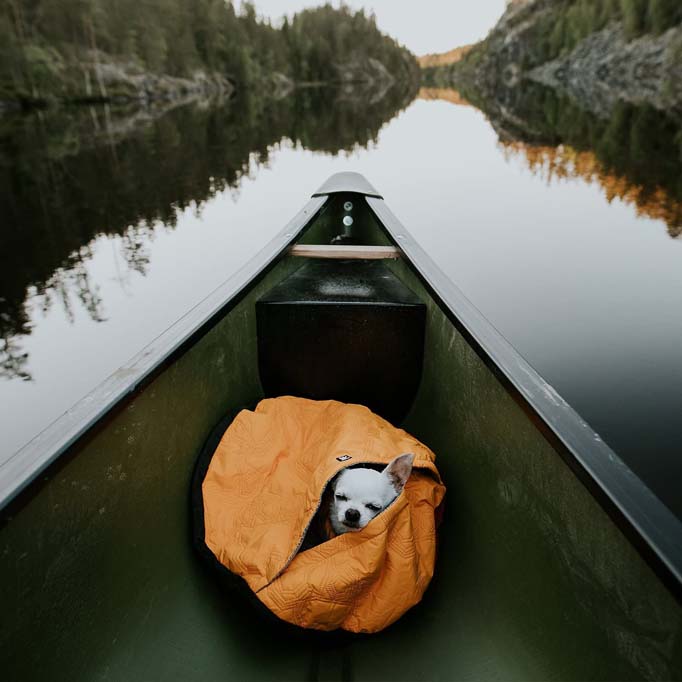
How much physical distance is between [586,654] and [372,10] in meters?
120

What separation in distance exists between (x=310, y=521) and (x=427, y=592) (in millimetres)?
527

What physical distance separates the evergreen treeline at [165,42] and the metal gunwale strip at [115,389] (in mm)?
32310

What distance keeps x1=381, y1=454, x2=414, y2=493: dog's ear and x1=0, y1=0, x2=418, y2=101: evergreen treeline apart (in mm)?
33267

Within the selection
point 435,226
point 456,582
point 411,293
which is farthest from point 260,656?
point 435,226

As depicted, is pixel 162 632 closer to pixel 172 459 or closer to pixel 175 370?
pixel 172 459

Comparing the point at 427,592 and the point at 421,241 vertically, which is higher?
the point at 427,592

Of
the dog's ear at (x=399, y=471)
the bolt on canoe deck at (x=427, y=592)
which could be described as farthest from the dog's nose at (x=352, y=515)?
the bolt on canoe deck at (x=427, y=592)

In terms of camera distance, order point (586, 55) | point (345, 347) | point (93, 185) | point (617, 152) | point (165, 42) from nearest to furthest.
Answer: point (345, 347) → point (93, 185) → point (617, 152) → point (165, 42) → point (586, 55)

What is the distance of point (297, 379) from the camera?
2740 millimetres

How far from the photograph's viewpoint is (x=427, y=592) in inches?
71.6

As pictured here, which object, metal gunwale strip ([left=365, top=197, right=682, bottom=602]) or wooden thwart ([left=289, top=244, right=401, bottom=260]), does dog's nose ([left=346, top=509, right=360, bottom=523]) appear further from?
wooden thwart ([left=289, top=244, right=401, bottom=260])

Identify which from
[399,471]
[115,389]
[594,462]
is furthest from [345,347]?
[594,462]

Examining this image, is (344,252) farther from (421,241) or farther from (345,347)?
(421,241)

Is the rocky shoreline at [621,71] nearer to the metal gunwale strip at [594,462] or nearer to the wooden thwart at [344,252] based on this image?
the wooden thwart at [344,252]
